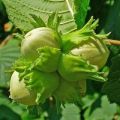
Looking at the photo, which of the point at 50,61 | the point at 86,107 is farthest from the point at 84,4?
the point at 86,107

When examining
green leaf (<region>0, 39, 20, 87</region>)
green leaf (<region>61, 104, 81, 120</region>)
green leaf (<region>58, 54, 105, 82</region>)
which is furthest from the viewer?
green leaf (<region>0, 39, 20, 87</region>)

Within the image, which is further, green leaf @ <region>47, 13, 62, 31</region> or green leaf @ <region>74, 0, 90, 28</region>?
green leaf @ <region>74, 0, 90, 28</region>

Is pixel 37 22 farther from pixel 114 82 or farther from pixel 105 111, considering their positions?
pixel 105 111

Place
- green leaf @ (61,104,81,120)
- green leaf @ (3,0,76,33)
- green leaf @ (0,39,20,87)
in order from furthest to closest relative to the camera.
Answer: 1. green leaf @ (0,39,20,87)
2. green leaf @ (61,104,81,120)
3. green leaf @ (3,0,76,33)

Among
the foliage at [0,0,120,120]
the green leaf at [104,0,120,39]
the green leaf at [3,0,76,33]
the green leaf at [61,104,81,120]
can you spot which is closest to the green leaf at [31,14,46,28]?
the foliage at [0,0,120,120]

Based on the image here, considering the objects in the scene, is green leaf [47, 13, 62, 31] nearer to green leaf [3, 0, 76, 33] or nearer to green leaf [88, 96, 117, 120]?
green leaf [3, 0, 76, 33]

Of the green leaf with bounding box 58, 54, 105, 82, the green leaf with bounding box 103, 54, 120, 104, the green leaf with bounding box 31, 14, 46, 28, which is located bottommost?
the green leaf with bounding box 103, 54, 120, 104

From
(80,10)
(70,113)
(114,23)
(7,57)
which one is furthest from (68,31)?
(7,57)

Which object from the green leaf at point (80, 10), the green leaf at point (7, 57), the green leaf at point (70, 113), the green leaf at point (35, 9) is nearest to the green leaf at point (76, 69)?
the green leaf at point (80, 10)
